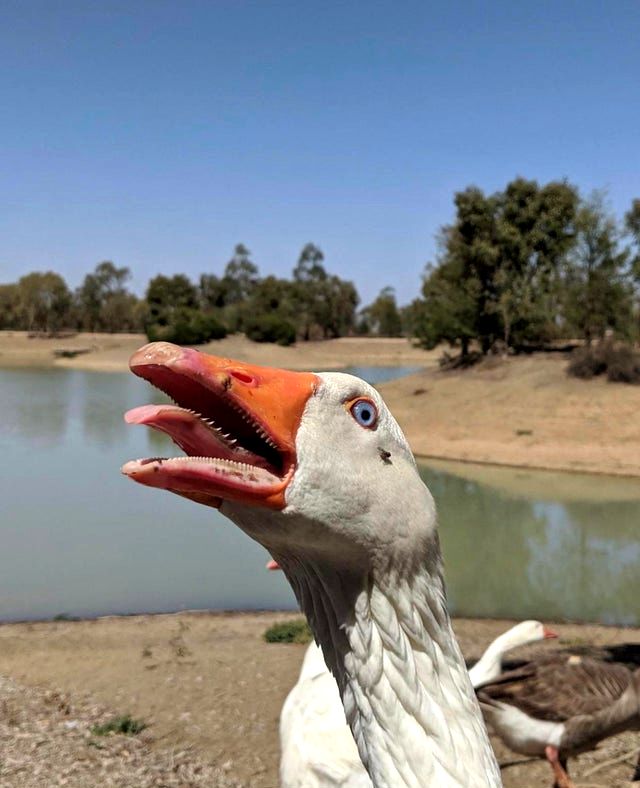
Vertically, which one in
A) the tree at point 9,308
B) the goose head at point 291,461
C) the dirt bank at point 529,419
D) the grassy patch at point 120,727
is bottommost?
the grassy patch at point 120,727

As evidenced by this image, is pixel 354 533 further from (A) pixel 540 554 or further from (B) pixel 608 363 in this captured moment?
(B) pixel 608 363

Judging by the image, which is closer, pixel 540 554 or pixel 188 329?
pixel 540 554

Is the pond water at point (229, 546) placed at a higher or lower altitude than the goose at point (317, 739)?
lower

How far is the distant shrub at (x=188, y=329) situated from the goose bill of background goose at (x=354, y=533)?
2283 inches

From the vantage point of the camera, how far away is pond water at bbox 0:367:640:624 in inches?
385

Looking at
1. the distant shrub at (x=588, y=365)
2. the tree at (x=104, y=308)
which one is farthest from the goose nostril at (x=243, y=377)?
the tree at (x=104, y=308)

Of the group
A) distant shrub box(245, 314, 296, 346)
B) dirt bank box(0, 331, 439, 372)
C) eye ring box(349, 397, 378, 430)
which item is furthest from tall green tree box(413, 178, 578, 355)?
distant shrub box(245, 314, 296, 346)

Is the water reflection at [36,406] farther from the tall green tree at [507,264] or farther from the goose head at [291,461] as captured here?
the goose head at [291,461]

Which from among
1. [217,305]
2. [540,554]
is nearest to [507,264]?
[540,554]

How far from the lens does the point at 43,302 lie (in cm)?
9144

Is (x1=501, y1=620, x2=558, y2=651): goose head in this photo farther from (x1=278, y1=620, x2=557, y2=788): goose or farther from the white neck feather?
the white neck feather

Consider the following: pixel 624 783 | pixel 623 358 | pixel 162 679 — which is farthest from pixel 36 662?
pixel 623 358

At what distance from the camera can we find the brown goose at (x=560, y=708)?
438cm

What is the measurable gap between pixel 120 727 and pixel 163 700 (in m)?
0.72
